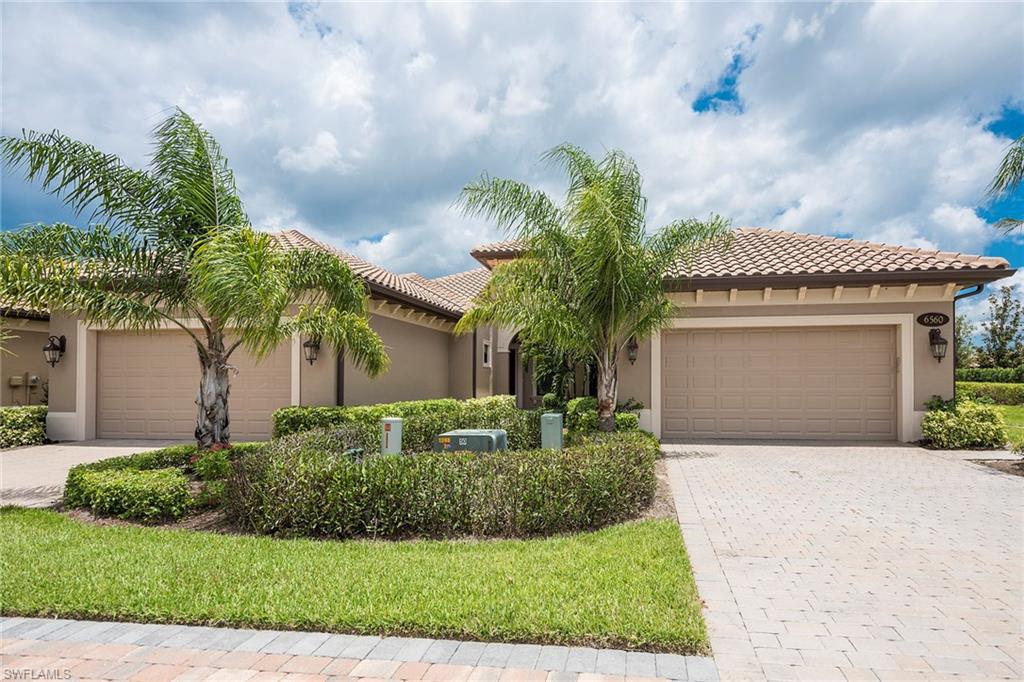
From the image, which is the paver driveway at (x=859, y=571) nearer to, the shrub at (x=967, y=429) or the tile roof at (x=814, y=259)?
the shrub at (x=967, y=429)

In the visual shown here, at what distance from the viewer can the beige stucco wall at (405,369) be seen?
13.8 m

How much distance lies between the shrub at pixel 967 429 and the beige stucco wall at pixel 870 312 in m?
0.68

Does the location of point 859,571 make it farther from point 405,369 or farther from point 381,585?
point 405,369

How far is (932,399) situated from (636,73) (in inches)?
372

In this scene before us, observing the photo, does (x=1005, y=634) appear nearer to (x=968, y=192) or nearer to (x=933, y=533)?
(x=933, y=533)

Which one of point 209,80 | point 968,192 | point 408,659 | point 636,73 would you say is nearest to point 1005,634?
point 408,659

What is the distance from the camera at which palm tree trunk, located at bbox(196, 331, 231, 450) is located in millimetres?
8570

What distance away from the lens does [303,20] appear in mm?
8398

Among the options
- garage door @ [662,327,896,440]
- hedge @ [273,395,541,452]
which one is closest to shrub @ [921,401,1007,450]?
garage door @ [662,327,896,440]

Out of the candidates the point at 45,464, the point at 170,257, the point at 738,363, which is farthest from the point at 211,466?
the point at 738,363

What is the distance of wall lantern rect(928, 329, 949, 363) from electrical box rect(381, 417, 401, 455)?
1143cm

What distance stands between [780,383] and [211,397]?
11.7 meters

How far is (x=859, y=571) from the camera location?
15.8 ft

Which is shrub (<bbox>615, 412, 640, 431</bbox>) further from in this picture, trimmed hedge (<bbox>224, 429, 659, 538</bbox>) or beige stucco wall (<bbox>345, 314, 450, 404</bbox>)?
beige stucco wall (<bbox>345, 314, 450, 404</bbox>)
